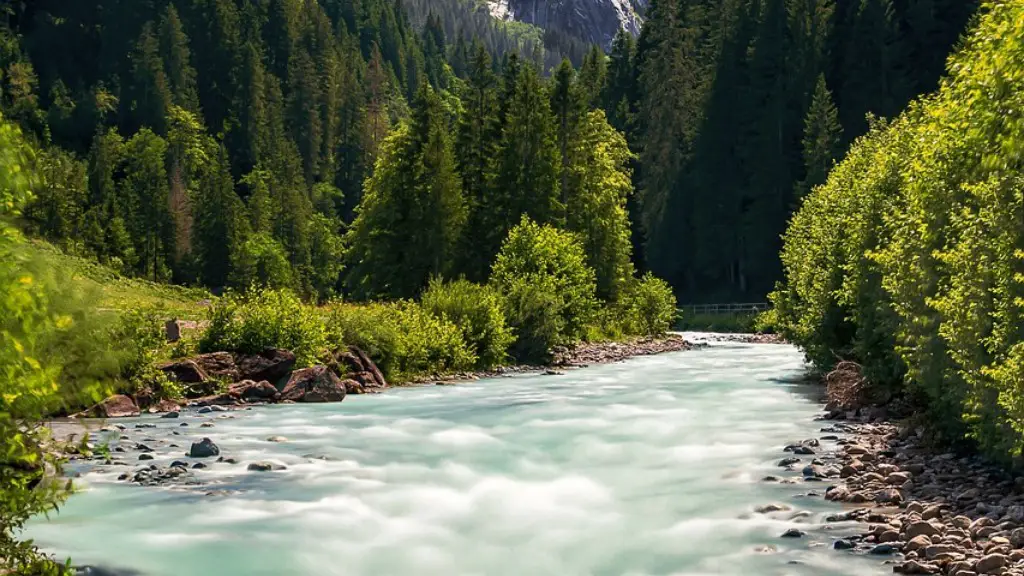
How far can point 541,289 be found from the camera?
4625 centimetres

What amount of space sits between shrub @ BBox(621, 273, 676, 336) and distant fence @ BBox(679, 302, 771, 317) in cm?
1821

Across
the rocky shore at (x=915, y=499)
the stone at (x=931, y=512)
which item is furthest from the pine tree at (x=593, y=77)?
the stone at (x=931, y=512)

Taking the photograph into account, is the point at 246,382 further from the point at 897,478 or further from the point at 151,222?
the point at 151,222

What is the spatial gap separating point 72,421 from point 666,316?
1972 inches

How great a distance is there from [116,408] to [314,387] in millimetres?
6012

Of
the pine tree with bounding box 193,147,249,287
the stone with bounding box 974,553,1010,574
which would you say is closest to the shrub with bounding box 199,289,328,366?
the stone with bounding box 974,553,1010,574

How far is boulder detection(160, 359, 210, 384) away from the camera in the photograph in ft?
93.9

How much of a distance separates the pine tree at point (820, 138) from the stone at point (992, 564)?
76.5 meters

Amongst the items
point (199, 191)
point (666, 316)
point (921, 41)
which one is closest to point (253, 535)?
point (666, 316)

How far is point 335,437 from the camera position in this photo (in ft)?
74.0

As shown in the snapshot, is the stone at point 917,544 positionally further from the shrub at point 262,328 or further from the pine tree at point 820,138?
the pine tree at point 820,138

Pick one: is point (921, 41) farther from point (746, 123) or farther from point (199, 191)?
point (199, 191)

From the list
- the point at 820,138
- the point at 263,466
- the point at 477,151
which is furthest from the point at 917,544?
the point at 820,138

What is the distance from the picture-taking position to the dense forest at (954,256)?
35.4ft
